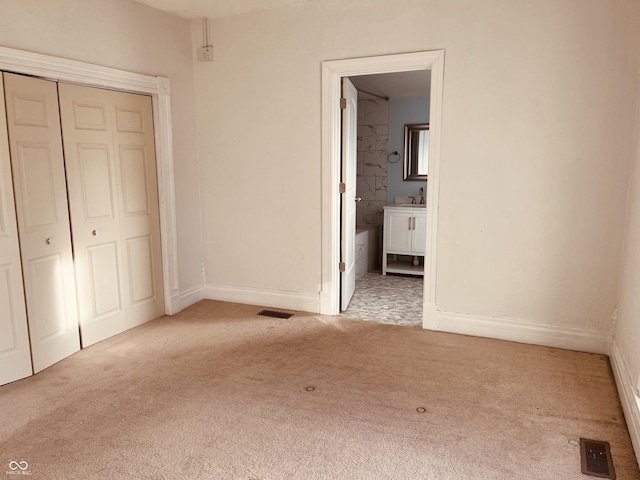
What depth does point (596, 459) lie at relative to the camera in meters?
2.16

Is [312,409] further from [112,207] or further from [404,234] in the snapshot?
[404,234]

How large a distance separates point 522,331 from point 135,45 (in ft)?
12.2

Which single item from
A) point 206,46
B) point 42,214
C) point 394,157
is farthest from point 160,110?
point 394,157

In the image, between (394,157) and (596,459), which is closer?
(596,459)

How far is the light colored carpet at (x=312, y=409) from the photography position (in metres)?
2.14

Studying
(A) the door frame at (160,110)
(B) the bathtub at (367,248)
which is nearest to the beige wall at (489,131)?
(A) the door frame at (160,110)

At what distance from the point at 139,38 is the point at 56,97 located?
95cm

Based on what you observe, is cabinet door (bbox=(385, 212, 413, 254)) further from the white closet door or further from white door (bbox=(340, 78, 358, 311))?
the white closet door

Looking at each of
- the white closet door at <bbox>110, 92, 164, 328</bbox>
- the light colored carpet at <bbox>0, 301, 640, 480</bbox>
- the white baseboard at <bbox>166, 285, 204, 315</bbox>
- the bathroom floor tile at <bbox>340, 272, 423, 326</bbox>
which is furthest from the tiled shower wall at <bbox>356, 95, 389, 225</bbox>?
the white closet door at <bbox>110, 92, 164, 328</bbox>

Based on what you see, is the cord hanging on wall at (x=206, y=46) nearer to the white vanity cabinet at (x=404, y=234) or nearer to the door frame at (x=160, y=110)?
the door frame at (x=160, y=110)

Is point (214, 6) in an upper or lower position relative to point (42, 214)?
upper

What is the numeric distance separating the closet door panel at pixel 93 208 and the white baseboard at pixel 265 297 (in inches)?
41.3

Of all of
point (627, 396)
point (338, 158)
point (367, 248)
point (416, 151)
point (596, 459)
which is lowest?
point (596, 459)

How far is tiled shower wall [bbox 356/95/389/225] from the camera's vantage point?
6516 mm
